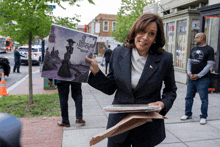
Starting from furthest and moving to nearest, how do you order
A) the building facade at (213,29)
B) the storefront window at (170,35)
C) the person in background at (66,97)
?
the storefront window at (170,35)
the building facade at (213,29)
the person in background at (66,97)

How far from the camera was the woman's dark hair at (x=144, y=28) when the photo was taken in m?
1.90

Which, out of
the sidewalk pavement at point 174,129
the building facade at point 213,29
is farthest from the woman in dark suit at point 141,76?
the building facade at point 213,29

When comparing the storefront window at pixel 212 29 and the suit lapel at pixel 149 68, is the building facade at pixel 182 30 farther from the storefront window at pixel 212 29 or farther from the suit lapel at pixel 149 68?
the suit lapel at pixel 149 68

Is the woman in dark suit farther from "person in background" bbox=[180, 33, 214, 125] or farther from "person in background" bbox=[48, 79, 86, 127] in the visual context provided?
"person in background" bbox=[180, 33, 214, 125]

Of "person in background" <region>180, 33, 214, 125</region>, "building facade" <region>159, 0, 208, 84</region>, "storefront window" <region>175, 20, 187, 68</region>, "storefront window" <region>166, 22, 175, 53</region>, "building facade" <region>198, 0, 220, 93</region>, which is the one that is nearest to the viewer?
"person in background" <region>180, 33, 214, 125</region>

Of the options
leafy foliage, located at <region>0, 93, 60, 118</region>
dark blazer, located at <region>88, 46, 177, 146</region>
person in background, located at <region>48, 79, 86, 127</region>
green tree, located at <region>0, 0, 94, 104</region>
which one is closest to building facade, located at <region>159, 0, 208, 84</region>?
green tree, located at <region>0, 0, 94, 104</region>

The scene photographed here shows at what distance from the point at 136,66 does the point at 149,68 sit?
13cm

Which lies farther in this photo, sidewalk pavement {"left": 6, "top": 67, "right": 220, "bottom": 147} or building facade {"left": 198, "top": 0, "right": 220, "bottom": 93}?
building facade {"left": 198, "top": 0, "right": 220, "bottom": 93}

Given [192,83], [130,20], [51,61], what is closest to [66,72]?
[51,61]

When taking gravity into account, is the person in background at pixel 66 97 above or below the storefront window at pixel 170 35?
below

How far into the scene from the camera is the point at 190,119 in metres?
5.39

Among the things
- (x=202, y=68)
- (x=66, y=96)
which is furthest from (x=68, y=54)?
(x=202, y=68)

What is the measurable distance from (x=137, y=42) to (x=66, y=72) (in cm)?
80

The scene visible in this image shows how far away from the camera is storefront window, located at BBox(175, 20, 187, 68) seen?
38.5 feet
